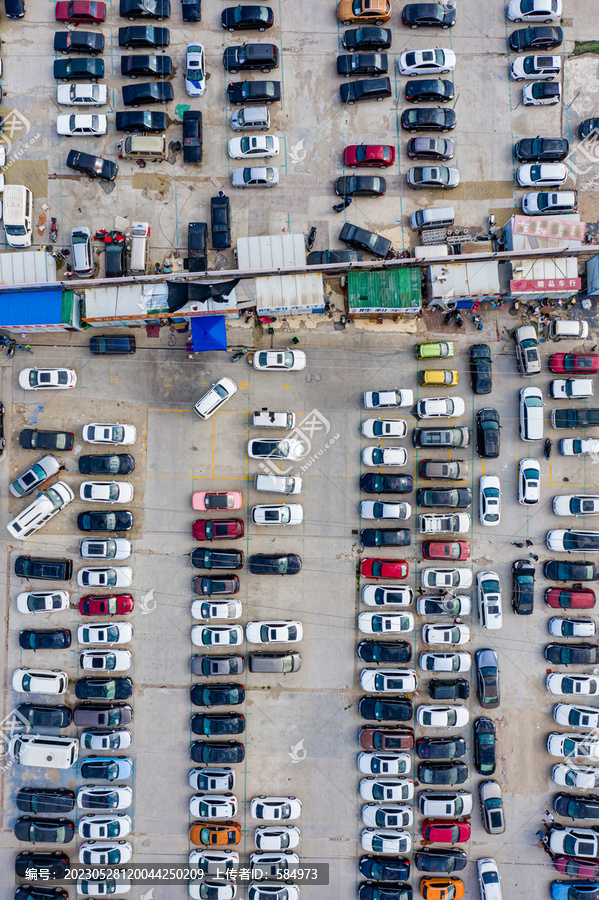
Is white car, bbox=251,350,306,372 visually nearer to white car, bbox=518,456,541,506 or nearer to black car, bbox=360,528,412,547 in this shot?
black car, bbox=360,528,412,547

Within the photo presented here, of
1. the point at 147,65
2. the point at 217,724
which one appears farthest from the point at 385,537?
the point at 147,65

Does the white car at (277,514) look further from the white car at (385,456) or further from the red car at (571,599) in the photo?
the red car at (571,599)

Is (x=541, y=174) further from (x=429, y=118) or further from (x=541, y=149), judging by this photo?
(x=429, y=118)

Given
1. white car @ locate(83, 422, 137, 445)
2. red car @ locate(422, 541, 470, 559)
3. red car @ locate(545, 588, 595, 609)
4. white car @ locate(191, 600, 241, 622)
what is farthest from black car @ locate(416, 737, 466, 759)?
white car @ locate(83, 422, 137, 445)

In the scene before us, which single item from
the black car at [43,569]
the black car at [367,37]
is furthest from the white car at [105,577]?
the black car at [367,37]

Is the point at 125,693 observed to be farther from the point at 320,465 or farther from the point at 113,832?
the point at 320,465

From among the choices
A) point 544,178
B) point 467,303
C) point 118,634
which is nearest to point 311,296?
point 467,303
